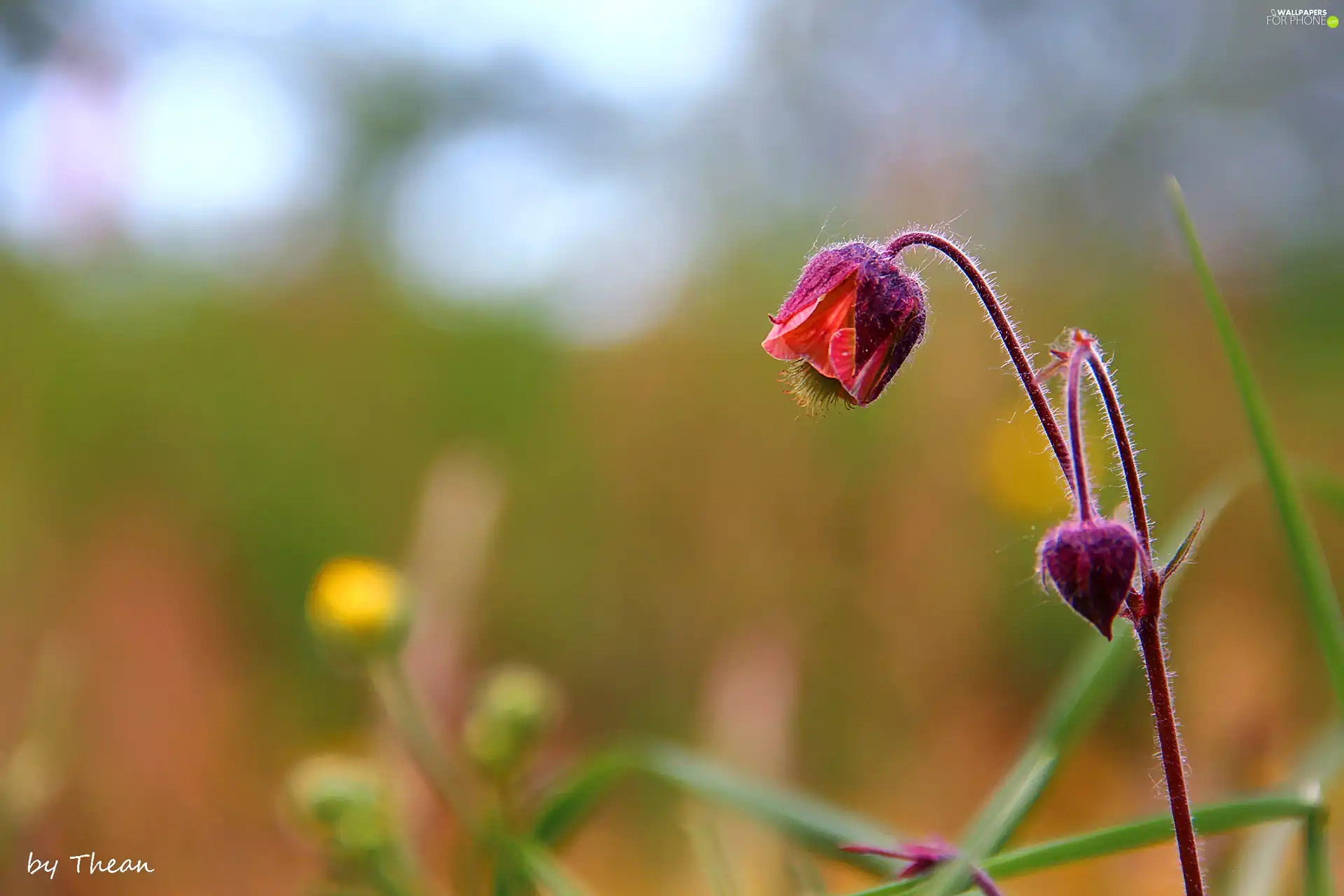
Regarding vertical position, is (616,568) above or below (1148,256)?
below

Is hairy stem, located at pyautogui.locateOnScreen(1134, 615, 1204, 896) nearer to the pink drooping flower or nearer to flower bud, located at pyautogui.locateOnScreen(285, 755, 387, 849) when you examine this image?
the pink drooping flower

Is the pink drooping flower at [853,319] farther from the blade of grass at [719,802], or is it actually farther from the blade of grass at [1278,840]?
the blade of grass at [1278,840]

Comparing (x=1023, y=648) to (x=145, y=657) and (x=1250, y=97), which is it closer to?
(x=145, y=657)

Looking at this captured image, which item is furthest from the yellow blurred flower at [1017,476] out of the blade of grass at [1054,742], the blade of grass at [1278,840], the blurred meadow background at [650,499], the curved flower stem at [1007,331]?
the curved flower stem at [1007,331]

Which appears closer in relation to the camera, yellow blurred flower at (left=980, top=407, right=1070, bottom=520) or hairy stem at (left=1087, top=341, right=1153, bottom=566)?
hairy stem at (left=1087, top=341, right=1153, bottom=566)

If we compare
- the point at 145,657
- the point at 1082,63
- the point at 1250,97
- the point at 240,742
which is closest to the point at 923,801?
the point at 240,742

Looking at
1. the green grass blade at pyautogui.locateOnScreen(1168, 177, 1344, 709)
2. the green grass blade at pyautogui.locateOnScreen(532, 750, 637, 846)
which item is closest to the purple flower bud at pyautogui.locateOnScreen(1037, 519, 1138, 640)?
the green grass blade at pyautogui.locateOnScreen(1168, 177, 1344, 709)
